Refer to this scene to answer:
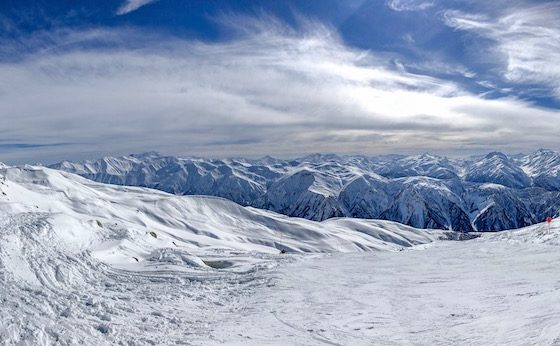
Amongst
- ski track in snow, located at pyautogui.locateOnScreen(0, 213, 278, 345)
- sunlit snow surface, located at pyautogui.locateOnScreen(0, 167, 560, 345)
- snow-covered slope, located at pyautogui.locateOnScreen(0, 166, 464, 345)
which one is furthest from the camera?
sunlit snow surface, located at pyautogui.locateOnScreen(0, 167, 560, 345)

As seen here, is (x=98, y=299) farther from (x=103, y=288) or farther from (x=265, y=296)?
(x=265, y=296)

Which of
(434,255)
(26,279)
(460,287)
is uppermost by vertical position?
(26,279)

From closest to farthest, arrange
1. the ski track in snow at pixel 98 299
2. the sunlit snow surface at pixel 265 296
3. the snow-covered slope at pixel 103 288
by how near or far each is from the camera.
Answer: the ski track in snow at pixel 98 299 → the snow-covered slope at pixel 103 288 → the sunlit snow surface at pixel 265 296

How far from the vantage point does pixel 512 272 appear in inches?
1015

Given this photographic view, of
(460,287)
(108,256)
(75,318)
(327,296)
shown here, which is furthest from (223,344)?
(108,256)

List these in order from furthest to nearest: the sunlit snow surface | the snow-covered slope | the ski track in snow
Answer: the sunlit snow surface → the snow-covered slope → the ski track in snow

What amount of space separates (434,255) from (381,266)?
8363 mm

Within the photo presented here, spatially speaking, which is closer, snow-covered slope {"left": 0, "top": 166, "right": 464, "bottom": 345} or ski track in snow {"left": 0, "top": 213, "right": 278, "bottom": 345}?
ski track in snow {"left": 0, "top": 213, "right": 278, "bottom": 345}

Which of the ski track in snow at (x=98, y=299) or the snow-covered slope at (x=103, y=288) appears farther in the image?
the snow-covered slope at (x=103, y=288)

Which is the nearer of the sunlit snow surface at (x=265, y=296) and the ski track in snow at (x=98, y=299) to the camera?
the ski track in snow at (x=98, y=299)

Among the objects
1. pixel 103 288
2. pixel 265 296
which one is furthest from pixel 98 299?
pixel 265 296

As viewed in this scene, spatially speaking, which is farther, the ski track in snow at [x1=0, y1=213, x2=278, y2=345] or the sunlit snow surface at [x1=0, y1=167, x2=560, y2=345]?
the sunlit snow surface at [x1=0, y1=167, x2=560, y2=345]

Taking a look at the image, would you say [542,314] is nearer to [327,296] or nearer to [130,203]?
[327,296]

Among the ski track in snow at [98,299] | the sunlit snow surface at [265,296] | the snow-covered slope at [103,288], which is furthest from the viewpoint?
the sunlit snow surface at [265,296]
